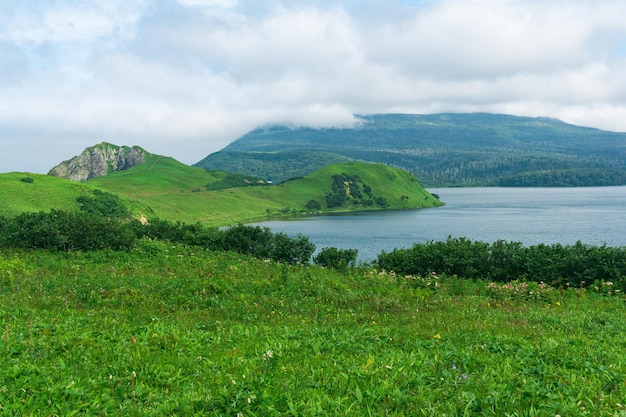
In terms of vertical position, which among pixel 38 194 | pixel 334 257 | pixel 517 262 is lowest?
pixel 517 262

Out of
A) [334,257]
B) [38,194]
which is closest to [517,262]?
[334,257]

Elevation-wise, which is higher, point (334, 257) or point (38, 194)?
point (38, 194)

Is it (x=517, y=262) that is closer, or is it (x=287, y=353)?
(x=287, y=353)

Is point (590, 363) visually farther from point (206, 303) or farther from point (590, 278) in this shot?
point (590, 278)

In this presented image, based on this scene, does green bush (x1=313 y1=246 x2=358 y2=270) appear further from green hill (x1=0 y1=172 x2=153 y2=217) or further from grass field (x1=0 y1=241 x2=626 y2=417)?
green hill (x1=0 y1=172 x2=153 y2=217)

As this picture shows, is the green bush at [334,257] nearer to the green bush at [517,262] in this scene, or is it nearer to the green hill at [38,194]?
the green bush at [517,262]

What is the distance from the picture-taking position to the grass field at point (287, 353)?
7812mm

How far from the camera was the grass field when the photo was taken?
7812mm

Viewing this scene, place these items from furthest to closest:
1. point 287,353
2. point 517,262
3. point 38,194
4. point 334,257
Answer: point 38,194 < point 334,257 < point 517,262 < point 287,353

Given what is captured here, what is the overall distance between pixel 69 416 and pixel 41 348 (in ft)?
14.5

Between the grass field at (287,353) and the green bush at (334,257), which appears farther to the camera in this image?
the green bush at (334,257)

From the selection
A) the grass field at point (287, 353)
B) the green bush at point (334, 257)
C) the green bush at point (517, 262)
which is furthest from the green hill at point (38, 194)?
the grass field at point (287, 353)

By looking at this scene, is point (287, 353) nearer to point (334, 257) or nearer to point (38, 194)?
point (334, 257)

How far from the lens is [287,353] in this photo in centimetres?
1135
